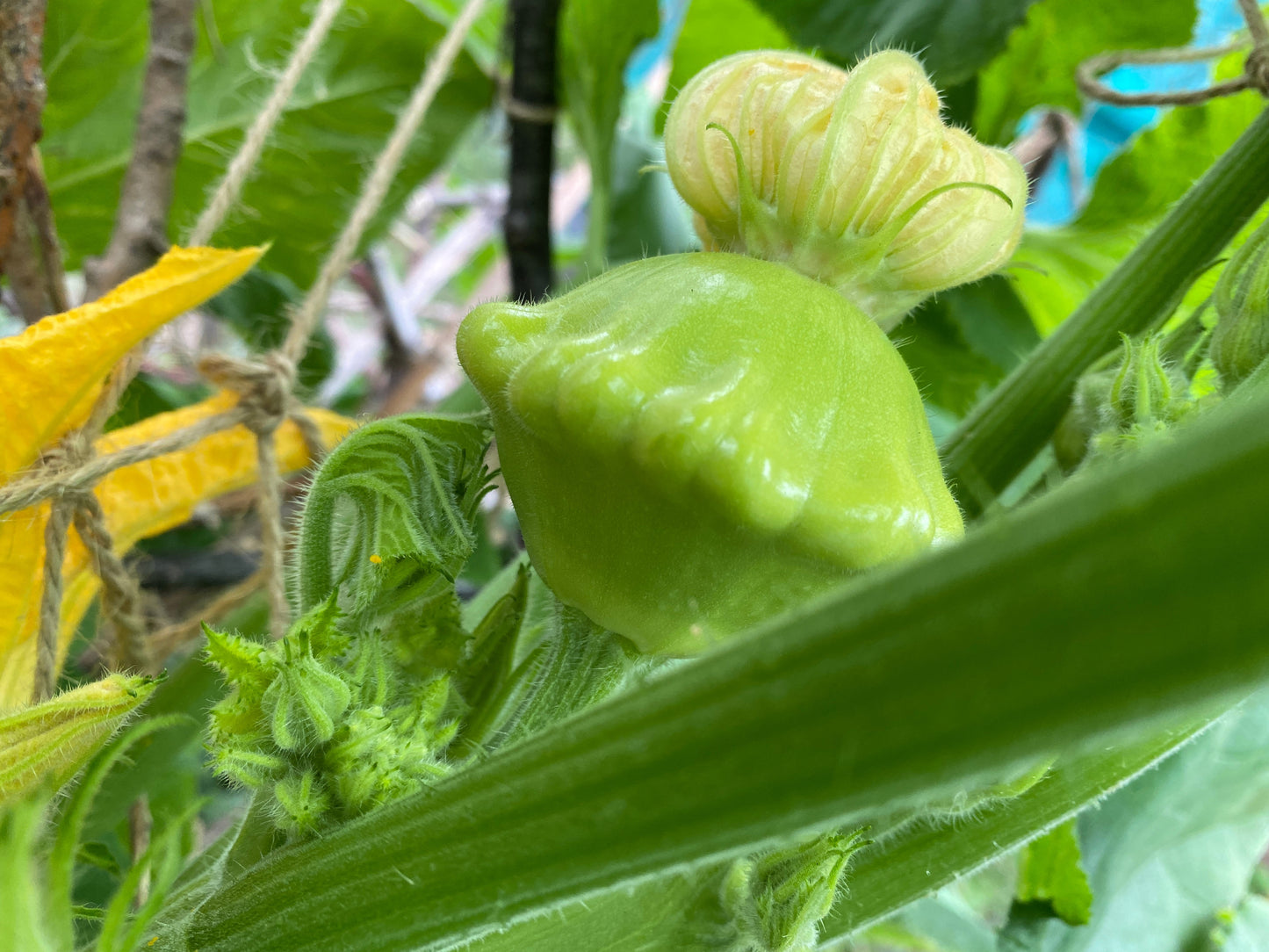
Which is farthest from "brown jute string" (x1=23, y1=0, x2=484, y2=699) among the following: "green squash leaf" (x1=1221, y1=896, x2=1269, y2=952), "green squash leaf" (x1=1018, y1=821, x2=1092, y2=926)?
"green squash leaf" (x1=1221, y1=896, x2=1269, y2=952)

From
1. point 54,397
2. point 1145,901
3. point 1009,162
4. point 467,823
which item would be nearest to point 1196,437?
point 467,823

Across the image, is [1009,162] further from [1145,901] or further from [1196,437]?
[1145,901]

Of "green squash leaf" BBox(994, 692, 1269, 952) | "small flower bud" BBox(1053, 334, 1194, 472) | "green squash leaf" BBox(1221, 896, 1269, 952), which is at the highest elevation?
"small flower bud" BBox(1053, 334, 1194, 472)

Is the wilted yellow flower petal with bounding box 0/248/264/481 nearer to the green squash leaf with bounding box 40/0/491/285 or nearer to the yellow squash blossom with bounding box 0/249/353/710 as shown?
the yellow squash blossom with bounding box 0/249/353/710

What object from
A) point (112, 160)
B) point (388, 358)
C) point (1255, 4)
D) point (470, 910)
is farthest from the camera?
point (388, 358)

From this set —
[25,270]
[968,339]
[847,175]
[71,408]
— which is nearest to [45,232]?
[25,270]

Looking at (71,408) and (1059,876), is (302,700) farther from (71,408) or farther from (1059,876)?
(1059,876)
